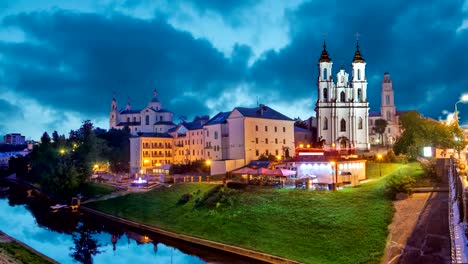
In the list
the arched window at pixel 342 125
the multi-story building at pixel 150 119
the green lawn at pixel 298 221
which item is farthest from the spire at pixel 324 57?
the multi-story building at pixel 150 119

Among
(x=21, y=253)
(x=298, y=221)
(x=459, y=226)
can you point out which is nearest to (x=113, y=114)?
(x=21, y=253)

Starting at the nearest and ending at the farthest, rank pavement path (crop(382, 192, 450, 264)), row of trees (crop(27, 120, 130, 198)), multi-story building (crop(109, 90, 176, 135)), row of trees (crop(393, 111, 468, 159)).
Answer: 1. pavement path (crop(382, 192, 450, 264))
2. row of trees (crop(393, 111, 468, 159))
3. row of trees (crop(27, 120, 130, 198))
4. multi-story building (crop(109, 90, 176, 135))

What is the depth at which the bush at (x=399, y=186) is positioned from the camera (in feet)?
139

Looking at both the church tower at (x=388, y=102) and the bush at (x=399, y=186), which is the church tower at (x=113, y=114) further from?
the bush at (x=399, y=186)

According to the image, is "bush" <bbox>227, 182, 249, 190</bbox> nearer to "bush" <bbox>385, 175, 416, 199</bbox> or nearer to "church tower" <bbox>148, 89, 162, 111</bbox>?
"bush" <bbox>385, 175, 416, 199</bbox>

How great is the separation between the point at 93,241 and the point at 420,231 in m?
35.0

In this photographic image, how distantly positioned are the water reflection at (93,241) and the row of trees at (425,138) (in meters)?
35.7

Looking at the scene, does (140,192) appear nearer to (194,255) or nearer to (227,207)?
(227,207)

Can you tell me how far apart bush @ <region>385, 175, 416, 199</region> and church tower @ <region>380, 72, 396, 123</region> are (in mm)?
80656

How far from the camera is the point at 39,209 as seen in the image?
7850cm

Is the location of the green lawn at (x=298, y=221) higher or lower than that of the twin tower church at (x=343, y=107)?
lower

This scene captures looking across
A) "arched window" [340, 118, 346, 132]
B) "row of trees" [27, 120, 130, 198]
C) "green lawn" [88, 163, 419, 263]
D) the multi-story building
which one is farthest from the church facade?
the multi-story building

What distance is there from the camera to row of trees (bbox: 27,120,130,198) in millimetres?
81812

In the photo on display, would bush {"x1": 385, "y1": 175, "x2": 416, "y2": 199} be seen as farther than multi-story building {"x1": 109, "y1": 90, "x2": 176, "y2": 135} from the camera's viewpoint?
No
